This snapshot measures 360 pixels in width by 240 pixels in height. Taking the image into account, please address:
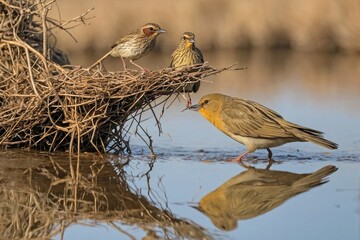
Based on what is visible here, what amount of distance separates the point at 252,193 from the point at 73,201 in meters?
1.46

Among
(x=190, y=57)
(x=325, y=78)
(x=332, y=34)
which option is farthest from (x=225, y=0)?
(x=190, y=57)

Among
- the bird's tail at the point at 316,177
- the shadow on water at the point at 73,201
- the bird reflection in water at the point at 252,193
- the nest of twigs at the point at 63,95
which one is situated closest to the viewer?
the shadow on water at the point at 73,201

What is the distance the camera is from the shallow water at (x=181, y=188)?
704cm

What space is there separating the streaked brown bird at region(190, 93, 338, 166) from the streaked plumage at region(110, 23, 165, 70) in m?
0.94

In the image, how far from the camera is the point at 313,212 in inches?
292

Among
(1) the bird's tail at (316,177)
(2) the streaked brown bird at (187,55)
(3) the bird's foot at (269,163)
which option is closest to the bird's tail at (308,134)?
(1) the bird's tail at (316,177)

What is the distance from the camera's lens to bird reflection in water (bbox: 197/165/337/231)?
7344 mm

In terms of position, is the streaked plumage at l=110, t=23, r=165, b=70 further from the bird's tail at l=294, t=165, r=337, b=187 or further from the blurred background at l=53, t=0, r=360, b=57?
the blurred background at l=53, t=0, r=360, b=57

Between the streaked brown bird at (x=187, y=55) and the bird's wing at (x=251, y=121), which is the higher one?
the streaked brown bird at (x=187, y=55)

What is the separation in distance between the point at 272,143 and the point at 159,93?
4.02 feet

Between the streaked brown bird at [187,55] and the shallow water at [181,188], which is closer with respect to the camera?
the shallow water at [181,188]

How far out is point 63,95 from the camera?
31.0 feet

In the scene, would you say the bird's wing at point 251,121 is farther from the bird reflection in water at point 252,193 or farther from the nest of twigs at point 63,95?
the nest of twigs at point 63,95

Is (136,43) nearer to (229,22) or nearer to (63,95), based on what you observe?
(63,95)
